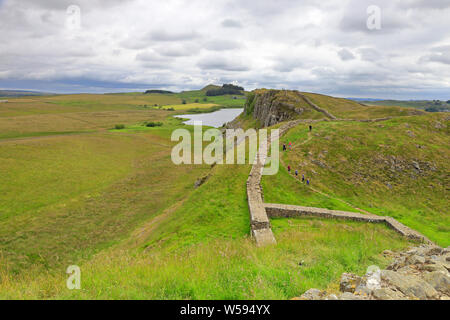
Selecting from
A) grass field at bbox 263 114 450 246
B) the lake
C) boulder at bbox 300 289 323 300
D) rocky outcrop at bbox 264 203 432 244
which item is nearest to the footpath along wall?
rocky outcrop at bbox 264 203 432 244

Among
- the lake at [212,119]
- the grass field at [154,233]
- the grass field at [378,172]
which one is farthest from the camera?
the lake at [212,119]

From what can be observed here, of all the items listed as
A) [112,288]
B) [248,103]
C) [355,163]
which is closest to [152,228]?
[112,288]

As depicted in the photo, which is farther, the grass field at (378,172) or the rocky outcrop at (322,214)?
the grass field at (378,172)

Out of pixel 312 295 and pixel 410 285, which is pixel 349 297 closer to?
pixel 312 295

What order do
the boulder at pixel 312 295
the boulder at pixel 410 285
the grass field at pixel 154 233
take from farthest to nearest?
the grass field at pixel 154 233 → the boulder at pixel 312 295 → the boulder at pixel 410 285

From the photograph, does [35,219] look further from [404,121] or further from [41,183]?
[404,121]

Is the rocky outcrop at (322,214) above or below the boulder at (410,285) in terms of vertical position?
below

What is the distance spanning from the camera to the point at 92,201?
2961 cm

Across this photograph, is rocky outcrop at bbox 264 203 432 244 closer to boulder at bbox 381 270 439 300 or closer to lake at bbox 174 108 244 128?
boulder at bbox 381 270 439 300

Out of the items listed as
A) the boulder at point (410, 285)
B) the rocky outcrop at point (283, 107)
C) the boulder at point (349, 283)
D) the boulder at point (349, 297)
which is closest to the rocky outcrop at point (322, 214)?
the boulder at point (349, 283)

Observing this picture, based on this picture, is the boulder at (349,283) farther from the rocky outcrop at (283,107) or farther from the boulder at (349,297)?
the rocky outcrop at (283,107)

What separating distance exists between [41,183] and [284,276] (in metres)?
38.9

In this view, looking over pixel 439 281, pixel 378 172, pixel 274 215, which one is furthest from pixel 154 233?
pixel 378 172

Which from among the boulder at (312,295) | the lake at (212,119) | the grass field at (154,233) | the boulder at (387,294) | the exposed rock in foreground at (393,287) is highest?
the lake at (212,119)
